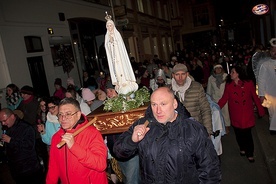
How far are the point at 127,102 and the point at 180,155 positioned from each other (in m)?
1.63

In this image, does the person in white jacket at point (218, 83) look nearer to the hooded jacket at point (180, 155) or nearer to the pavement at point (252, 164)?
the pavement at point (252, 164)

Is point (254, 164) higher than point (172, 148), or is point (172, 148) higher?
point (172, 148)

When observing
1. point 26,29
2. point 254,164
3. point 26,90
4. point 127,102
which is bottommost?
point 254,164

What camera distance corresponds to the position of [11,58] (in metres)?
9.08

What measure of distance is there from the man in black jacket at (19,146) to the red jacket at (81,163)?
1451 mm

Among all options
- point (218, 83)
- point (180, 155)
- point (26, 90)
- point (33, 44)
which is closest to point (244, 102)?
point (218, 83)

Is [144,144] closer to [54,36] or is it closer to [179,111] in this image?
[179,111]

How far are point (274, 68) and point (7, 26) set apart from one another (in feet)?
28.1

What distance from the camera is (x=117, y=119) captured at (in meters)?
3.68

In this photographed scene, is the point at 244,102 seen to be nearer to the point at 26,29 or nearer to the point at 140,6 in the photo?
the point at 26,29

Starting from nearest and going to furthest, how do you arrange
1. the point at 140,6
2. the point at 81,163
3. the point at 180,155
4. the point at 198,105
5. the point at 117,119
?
the point at 180,155, the point at 81,163, the point at 117,119, the point at 198,105, the point at 140,6

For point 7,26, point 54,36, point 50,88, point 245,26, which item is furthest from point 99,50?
point 245,26

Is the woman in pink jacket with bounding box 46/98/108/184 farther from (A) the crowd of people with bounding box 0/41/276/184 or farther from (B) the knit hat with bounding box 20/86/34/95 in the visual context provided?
(B) the knit hat with bounding box 20/86/34/95

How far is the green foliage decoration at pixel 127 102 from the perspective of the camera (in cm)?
371
